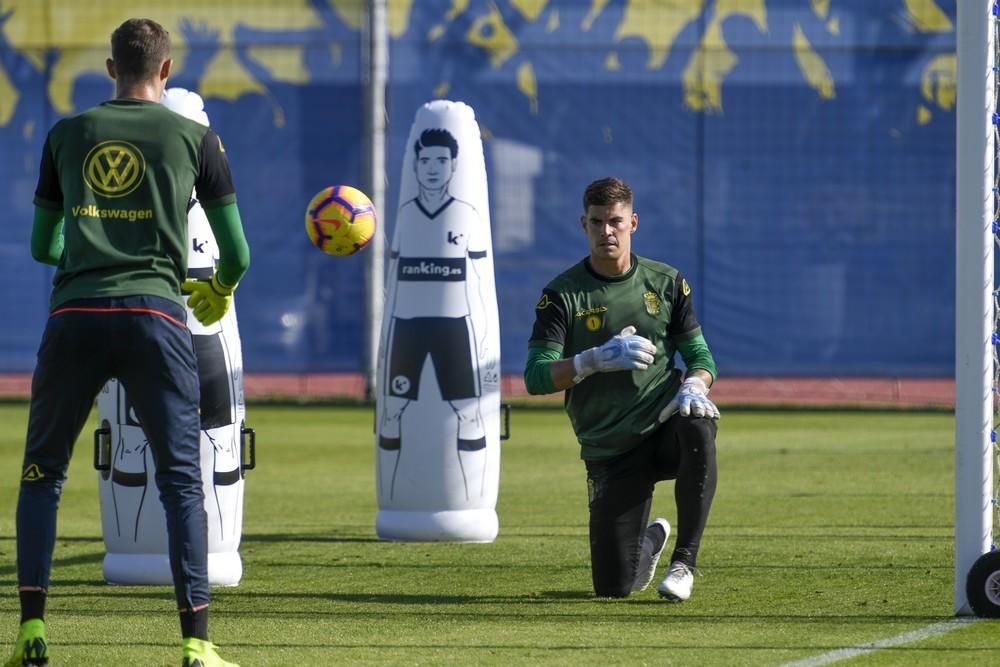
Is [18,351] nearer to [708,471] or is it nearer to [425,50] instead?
[425,50]

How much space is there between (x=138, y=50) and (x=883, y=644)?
9.96 feet

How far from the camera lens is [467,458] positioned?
351 inches

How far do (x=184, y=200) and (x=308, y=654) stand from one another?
153 cm

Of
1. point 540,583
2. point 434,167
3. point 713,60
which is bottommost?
point 540,583

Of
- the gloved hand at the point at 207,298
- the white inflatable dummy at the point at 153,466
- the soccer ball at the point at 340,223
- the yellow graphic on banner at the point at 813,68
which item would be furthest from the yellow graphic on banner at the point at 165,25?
the gloved hand at the point at 207,298

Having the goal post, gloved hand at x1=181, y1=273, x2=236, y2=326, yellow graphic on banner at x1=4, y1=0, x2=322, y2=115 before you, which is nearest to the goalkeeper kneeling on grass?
the goal post

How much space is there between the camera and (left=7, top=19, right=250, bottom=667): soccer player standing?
16.1 ft

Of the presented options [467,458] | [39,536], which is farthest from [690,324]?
[39,536]

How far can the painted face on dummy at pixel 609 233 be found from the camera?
680 centimetres

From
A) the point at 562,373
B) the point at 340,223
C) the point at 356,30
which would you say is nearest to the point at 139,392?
the point at 562,373

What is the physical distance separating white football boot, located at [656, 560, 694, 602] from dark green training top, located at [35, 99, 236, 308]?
2.41 metres

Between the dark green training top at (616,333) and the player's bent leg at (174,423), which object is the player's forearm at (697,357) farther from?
the player's bent leg at (174,423)

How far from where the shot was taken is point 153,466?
7.36m

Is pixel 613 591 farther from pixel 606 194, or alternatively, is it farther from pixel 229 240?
pixel 229 240
